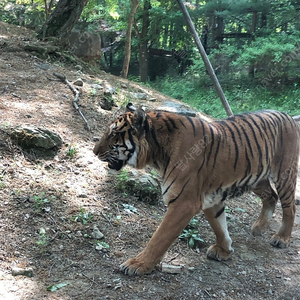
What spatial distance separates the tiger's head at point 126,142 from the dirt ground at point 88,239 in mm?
906

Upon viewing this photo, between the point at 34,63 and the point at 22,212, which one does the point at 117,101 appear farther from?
the point at 22,212

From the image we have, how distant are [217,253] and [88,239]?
1.58 metres

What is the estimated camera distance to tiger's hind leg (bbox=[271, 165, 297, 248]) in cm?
477

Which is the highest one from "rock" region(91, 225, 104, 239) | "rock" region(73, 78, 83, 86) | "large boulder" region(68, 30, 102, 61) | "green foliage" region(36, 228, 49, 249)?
"large boulder" region(68, 30, 102, 61)

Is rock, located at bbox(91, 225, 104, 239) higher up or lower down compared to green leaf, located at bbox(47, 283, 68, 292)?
higher up

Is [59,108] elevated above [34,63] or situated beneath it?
situated beneath

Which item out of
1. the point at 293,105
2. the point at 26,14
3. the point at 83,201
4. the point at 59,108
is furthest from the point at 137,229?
the point at 26,14

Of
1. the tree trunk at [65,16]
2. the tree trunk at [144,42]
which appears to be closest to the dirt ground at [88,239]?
the tree trunk at [65,16]

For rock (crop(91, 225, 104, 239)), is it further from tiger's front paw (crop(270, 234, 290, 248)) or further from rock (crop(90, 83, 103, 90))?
rock (crop(90, 83, 103, 90))

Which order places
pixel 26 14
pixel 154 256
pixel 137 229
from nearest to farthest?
pixel 154 256 < pixel 137 229 < pixel 26 14

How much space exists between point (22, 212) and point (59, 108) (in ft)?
10.4

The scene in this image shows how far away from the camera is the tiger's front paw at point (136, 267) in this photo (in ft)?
11.4

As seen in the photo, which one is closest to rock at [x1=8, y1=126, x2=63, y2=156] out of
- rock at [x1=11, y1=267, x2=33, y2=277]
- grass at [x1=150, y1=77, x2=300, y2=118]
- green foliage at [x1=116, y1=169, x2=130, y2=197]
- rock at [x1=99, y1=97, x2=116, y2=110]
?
green foliage at [x1=116, y1=169, x2=130, y2=197]

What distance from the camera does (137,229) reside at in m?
4.39
